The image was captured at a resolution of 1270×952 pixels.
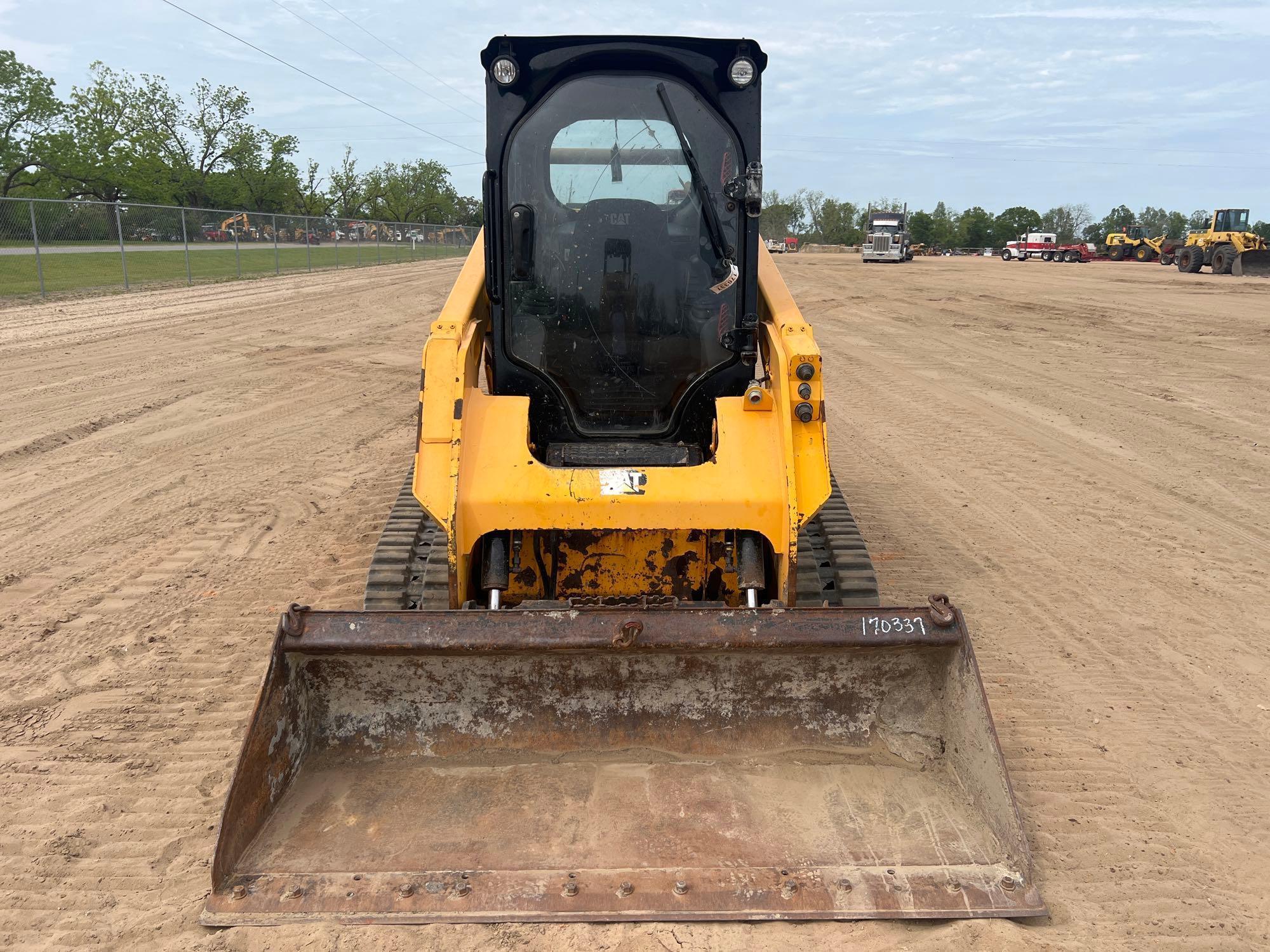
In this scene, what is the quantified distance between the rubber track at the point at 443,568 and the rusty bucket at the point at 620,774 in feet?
1.86

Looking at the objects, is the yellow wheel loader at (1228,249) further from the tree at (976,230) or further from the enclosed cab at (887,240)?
the tree at (976,230)

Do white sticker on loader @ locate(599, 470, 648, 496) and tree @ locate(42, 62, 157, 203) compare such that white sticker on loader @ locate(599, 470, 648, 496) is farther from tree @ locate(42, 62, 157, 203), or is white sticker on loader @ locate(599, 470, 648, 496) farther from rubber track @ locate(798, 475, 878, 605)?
tree @ locate(42, 62, 157, 203)

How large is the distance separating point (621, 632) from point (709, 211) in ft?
6.15

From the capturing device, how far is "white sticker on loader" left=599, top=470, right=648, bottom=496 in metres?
3.52

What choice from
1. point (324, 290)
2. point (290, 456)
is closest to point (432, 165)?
point (324, 290)

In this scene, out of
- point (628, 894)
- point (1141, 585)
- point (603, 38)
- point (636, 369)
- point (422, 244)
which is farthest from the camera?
point (422, 244)

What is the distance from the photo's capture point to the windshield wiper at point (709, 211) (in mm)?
3803

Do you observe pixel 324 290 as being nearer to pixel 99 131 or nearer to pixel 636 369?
pixel 636 369

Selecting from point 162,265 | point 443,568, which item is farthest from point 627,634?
point 162,265

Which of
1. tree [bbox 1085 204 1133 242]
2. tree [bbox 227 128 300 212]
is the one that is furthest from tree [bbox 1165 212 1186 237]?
tree [bbox 227 128 300 212]

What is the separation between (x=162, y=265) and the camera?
885 inches

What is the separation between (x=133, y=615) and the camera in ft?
15.2

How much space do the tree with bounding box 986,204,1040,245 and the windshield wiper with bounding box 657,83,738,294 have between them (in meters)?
79.5

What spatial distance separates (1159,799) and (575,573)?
7.60 feet
